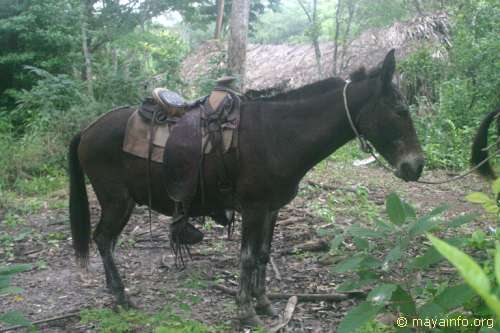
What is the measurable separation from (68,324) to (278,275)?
75.9 inches

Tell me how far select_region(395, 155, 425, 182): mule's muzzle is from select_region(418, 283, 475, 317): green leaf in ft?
5.11

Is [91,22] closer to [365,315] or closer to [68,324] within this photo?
[68,324]

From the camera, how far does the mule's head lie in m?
3.28

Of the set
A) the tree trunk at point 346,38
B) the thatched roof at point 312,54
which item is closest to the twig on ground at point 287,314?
the thatched roof at point 312,54

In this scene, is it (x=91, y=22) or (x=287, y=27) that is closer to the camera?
(x=91, y=22)

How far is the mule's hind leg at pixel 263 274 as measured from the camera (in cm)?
378

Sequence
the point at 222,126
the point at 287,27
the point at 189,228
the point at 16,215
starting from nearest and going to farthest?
the point at 222,126 < the point at 189,228 < the point at 16,215 < the point at 287,27

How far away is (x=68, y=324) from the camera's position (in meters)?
3.65

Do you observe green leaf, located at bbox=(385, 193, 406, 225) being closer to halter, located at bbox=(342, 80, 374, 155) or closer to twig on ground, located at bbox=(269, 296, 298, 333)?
halter, located at bbox=(342, 80, 374, 155)

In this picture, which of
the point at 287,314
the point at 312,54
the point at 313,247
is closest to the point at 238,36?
the point at 312,54

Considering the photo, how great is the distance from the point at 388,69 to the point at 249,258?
1746 millimetres

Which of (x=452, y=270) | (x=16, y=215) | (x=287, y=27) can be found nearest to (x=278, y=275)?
(x=452, y=270)

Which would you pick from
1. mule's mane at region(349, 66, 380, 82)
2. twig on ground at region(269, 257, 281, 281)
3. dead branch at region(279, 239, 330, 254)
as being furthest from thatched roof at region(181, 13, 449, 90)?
mule's mane at region(349, 66, 380, 82)

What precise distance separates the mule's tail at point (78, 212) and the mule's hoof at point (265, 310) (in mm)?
1738
